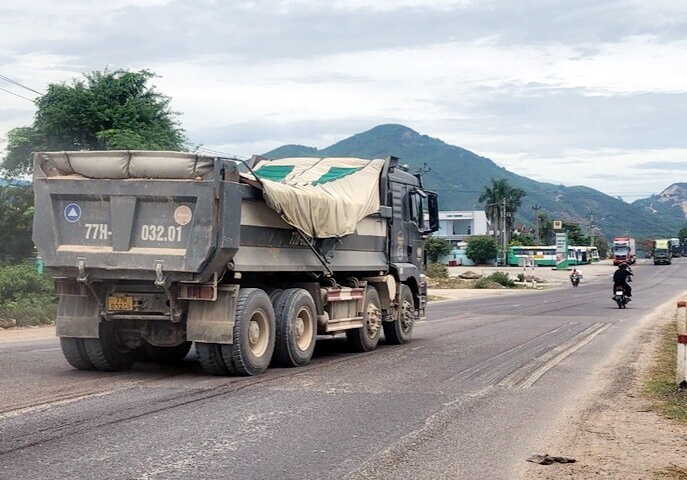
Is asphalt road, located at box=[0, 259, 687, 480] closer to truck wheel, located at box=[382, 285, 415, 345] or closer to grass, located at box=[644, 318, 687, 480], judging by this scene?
grass, located at box=[644, 318, 687, 480]

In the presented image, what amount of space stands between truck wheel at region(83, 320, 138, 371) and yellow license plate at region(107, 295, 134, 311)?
1.55ft

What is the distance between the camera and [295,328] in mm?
12570

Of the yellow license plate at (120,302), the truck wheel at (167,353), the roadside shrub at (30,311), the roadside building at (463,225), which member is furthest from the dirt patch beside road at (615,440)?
the roadside building at (463,225)

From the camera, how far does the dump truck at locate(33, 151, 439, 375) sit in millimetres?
10648

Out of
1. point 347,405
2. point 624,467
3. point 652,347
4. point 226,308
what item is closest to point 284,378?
point 226,308

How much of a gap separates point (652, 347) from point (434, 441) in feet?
35.1

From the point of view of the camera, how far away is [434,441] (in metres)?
7.69

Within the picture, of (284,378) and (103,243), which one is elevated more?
(103,243)

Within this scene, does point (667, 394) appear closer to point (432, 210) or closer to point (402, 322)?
point (402, 322)

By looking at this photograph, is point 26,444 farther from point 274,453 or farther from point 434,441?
point 434,441

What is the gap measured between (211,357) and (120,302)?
140 centimetres

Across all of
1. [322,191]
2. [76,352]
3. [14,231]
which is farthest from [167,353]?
[14,231]

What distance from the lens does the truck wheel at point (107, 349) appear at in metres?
11.7

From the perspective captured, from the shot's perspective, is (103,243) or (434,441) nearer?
(434,441)
